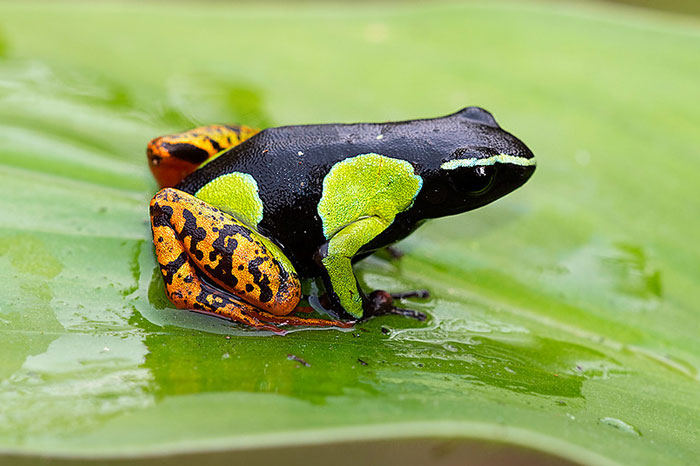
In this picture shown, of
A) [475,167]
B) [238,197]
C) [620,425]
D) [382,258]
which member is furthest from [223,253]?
[620,425]

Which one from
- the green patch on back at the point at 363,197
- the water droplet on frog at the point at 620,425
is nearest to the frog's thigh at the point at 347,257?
the green patch on back at the point at 363,197

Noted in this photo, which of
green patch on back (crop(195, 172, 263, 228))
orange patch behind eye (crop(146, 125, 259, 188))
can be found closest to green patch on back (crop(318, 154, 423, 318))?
green patch on back (crop(195, 172, 263, 228))

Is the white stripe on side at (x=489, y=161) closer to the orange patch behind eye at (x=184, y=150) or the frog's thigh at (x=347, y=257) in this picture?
the frog's thigh at (x=347, y=257)

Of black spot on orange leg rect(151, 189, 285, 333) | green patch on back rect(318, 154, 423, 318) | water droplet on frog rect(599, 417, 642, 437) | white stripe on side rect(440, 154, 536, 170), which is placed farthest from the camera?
green patch on back rect(318, 154, 423, 318)

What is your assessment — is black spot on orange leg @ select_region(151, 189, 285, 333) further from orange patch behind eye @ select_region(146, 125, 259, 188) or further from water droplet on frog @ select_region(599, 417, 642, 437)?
water droplet on frog @ select_region(599, 417, 642, 437)

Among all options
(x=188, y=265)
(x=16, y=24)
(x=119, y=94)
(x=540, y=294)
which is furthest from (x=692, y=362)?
(x=16, y=24)

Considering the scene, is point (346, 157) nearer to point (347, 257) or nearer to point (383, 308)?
point (347, 257)

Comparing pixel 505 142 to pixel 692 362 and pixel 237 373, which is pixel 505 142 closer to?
pixel 692 362
